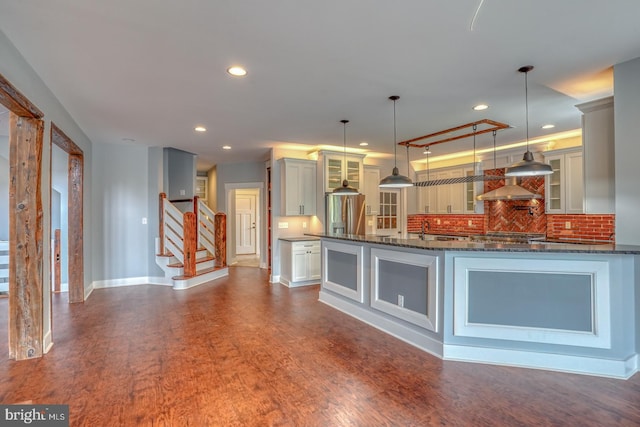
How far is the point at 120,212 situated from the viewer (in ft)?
20.0

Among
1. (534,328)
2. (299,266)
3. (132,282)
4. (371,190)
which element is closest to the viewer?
(534,328)

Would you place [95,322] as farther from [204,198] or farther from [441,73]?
[204,198]

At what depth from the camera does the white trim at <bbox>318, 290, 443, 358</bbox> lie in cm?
315

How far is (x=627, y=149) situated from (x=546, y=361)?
6.33 ft

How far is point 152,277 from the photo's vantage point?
6.29 m

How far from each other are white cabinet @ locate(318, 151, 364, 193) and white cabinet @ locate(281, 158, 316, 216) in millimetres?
290

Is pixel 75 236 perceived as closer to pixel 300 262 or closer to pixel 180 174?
pixel 180 174

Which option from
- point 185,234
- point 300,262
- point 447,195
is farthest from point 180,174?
point 447,195

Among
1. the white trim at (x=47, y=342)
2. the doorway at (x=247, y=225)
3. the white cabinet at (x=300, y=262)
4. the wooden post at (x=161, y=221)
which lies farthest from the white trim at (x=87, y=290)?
the doorway at (x=247, y=225)

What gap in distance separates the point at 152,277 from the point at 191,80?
436 cm

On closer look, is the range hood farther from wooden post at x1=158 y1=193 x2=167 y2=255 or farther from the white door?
the white door

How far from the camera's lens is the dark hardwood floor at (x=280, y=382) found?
2141 mm

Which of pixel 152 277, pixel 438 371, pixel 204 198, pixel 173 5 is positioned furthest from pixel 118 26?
pixel 204 198

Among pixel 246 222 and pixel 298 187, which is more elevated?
pixel 298 187
